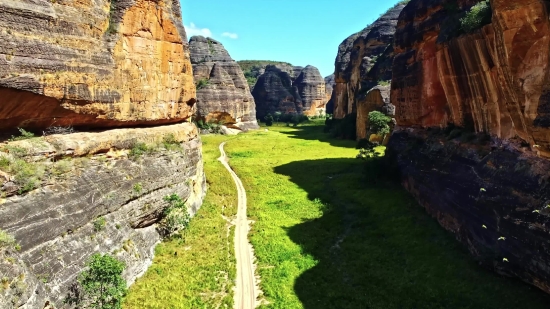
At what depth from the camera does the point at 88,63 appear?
1569 centimetres

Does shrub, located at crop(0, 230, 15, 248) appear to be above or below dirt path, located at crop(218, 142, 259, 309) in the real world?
above

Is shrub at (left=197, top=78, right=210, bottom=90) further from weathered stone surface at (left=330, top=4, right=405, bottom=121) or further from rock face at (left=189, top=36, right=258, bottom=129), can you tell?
weathered stone surface at (left=330, top=4, right=405, bottom=121)

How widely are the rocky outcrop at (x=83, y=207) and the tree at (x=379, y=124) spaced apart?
97.1 ft

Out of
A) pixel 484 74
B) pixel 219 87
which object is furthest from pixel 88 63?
pixel 219 87

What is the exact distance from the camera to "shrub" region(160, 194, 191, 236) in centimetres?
1939

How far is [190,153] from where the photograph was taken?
2412 centimetres

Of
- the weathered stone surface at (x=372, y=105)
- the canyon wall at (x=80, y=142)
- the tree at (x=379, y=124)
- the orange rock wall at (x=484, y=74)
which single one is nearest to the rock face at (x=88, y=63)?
the canyon wall at (x=80, y=142)

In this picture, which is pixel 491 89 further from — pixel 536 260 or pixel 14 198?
pixel 14 198

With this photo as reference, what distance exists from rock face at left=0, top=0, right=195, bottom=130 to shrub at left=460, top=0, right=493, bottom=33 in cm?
1683

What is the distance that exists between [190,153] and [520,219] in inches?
737

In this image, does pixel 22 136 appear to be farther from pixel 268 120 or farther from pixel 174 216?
pixel 268 120

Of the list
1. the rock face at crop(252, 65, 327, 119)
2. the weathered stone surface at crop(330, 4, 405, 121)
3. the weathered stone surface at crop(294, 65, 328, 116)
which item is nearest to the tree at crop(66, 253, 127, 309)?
the weathered stone surface at crop(330, 4, 405, 121)

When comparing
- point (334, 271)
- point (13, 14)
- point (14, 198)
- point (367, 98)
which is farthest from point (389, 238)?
point (367, 98)

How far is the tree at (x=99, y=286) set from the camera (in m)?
12.2
